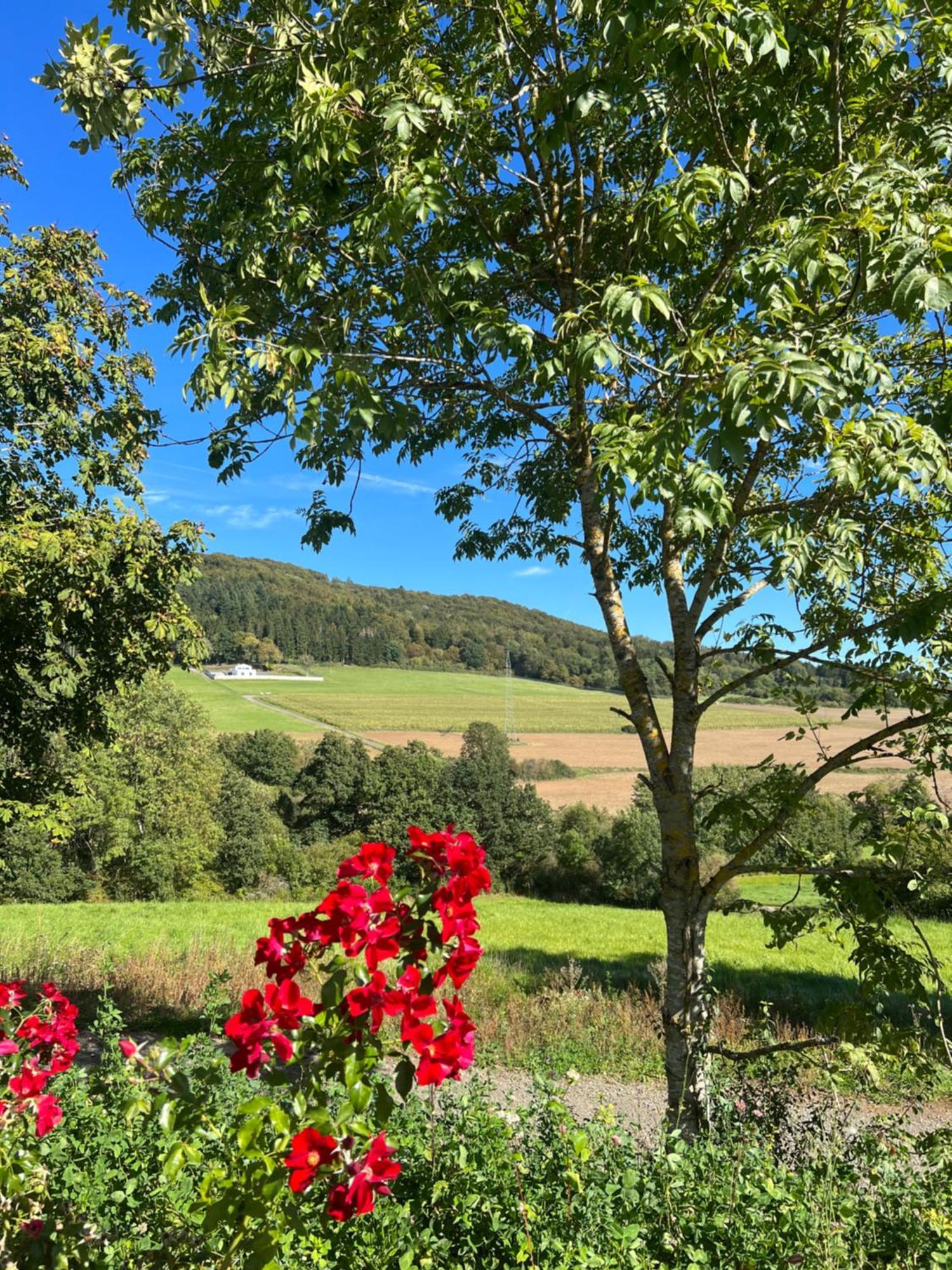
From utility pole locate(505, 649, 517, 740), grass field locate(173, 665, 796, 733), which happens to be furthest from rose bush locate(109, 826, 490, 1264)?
utility pole locate(505, 649, 517, 740)

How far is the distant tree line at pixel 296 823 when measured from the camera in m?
25.9

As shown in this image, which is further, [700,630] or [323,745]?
[323,745]

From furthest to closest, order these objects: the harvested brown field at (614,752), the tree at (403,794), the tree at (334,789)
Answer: the harvested brown field at (614,752), the tree at (334,789), the tree at (403,794)

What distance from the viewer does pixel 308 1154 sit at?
132 cm

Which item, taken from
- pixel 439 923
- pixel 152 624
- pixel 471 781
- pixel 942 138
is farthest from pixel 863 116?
pixel 471 781

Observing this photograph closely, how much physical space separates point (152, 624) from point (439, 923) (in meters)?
5.53

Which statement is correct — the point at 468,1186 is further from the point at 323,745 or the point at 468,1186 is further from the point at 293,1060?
the point at 323,745

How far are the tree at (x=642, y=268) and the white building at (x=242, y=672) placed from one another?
6923 centimetres

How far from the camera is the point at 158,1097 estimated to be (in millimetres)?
1455

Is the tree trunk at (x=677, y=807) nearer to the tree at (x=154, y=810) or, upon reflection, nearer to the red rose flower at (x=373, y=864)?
the red rose flower at (x=373, y=864)

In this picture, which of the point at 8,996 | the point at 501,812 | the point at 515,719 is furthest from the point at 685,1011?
the point at 515,719

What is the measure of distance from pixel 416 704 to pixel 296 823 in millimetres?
28962

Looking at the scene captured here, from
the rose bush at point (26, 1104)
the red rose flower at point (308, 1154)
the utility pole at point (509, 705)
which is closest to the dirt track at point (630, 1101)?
the rose bush at point (26, 1104)

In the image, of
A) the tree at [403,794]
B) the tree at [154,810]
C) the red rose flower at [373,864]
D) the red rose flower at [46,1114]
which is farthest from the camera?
the tree at [403,794]
